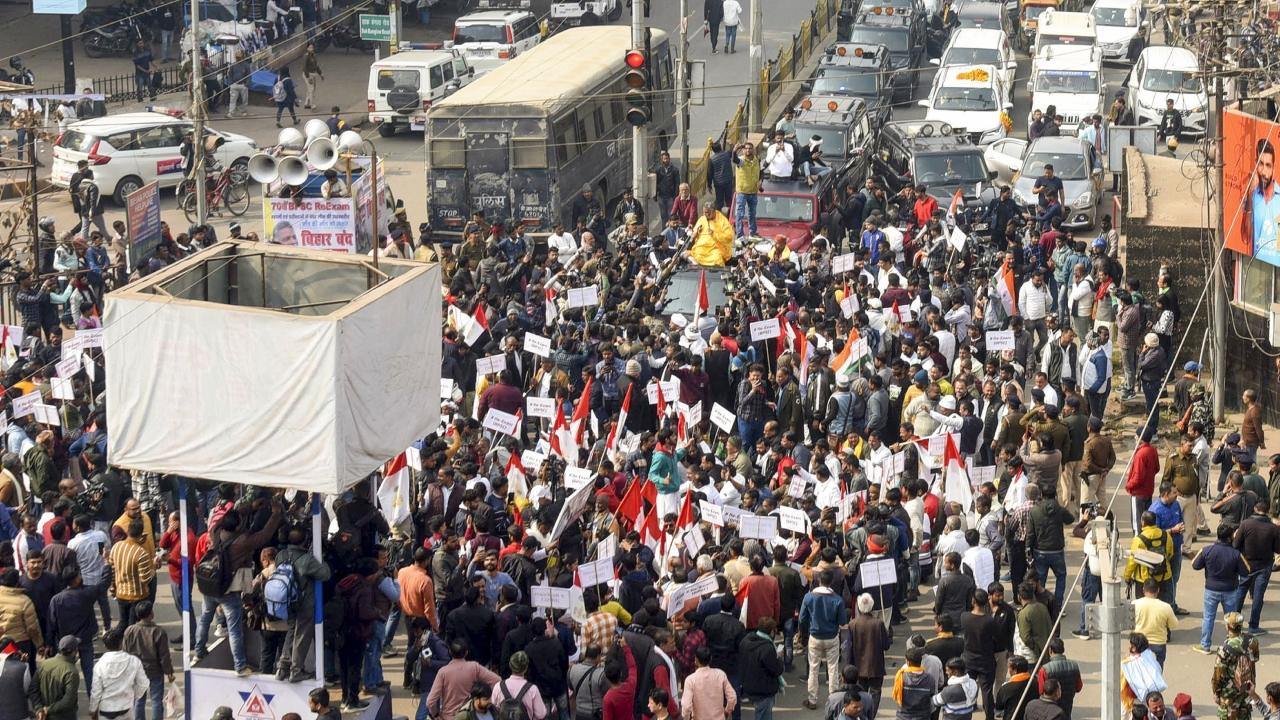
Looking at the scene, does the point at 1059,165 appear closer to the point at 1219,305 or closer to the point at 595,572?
the point at 1219,305

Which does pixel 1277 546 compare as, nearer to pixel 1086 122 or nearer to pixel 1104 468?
pixel 1104 468

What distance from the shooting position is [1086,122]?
3497 centimetres

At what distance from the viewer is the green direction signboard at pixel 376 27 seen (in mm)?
43062

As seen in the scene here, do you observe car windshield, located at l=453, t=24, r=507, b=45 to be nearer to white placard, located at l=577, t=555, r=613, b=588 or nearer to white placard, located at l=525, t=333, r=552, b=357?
white placard, located at l=525, t=333, r=552, b=357

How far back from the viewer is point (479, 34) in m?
43.4

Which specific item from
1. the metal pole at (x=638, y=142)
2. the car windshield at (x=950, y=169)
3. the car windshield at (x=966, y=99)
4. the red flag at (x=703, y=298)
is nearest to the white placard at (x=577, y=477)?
the red flag at (x=703, y=298)

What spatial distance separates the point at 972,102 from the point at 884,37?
5967 mm

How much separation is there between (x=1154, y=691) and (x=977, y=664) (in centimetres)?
160

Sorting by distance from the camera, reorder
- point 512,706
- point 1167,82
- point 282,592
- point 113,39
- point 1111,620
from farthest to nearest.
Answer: point 113,39
point 1167,82
point 282,592
point 512,706
point 1111,620

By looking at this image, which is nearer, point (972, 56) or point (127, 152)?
point (127, 152)

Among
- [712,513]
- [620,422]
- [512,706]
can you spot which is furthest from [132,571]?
[620,422]

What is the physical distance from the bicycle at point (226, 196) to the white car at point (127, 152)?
108 cm

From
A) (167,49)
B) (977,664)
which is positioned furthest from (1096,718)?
(167,49)

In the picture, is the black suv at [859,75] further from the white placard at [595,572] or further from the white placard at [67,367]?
the white placard at [595,572]
